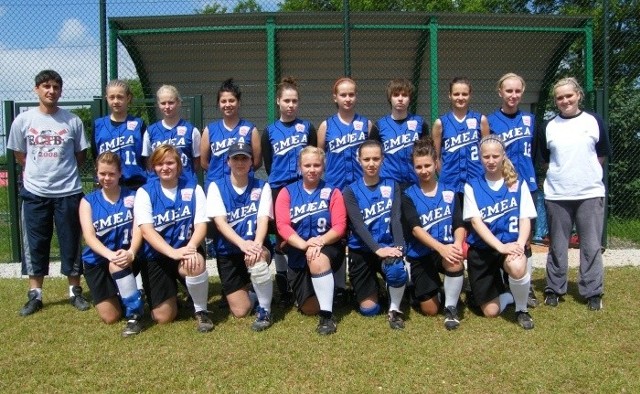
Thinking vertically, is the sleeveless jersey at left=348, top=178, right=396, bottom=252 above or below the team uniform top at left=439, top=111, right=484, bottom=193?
below

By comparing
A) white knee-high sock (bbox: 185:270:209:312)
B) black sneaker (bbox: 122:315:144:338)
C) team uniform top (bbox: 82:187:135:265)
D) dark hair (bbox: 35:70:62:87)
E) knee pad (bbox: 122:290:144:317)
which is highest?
dark hair (bbox: 35:70:62:87)

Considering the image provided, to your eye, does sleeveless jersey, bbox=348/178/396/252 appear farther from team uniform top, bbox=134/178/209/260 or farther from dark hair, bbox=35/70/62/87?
dark hair, bbox=35/70/62/87

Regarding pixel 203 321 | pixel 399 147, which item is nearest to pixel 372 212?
pixel 399 147

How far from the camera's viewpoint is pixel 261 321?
3.88 meters

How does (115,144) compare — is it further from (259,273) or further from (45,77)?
(259,273)

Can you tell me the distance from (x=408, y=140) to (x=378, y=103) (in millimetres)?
5184

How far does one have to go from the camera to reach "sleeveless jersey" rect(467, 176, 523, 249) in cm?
401

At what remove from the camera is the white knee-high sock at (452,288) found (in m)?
3.91

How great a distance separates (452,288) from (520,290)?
0.45 meters

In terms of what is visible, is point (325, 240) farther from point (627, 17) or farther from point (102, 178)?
point (627, 17)

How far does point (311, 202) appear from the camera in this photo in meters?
4.06

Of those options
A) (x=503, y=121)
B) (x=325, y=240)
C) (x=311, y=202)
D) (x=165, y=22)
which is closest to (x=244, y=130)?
(x=311, y=202)

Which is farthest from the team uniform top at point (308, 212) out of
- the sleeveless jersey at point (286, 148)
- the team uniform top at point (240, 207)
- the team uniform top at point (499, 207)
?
the team uniform top at point (499, 207)

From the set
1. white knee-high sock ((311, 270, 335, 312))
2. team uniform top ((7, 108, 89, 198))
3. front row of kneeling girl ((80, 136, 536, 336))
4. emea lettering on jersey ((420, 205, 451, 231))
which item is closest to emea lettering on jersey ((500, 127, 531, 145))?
front row of kneeling girl ((80, 136, 536, 336))
